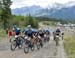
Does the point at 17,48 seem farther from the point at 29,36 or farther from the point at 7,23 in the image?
the point at 7,23

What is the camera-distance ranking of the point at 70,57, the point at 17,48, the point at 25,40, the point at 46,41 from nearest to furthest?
the point at 70,57
the point at 25,40
the point at 17,48
the point at 46,41

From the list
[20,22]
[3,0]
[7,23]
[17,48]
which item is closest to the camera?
[17,48]

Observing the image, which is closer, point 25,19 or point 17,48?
point 17,48

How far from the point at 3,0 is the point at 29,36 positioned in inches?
3370

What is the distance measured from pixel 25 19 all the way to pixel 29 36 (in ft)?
343

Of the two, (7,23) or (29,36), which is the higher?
(29,36)

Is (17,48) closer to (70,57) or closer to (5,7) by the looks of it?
(70,57)

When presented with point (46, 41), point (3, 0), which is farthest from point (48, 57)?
point (3, 0)

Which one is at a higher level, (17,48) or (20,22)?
(17,48)

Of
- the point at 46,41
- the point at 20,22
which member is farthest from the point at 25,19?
the point at 46,41

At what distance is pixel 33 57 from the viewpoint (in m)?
25.8

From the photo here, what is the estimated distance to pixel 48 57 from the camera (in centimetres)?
2622

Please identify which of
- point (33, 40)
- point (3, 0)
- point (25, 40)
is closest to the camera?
point (25, 40)

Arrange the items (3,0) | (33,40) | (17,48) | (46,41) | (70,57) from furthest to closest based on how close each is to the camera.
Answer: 1. (3,0)
2. (46,41)
3. (17,48)
4. (33,40)
5. (70,57)
